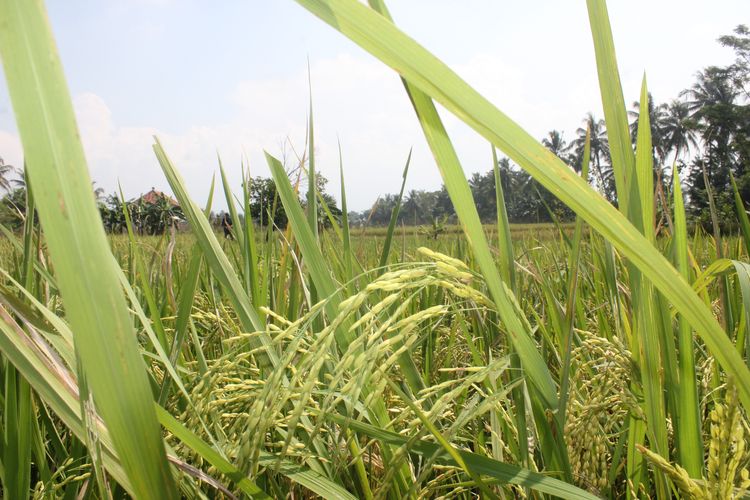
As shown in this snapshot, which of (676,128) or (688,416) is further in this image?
(676,128)

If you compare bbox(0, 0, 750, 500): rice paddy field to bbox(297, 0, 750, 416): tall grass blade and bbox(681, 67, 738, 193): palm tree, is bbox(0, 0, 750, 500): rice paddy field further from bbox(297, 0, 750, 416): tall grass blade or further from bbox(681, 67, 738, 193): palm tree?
bbox(681, 67, 738, 193): palm tree

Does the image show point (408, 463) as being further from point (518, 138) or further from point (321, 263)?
point (518, 138)

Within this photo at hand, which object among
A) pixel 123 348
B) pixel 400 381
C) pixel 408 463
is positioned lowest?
pixel 408 463

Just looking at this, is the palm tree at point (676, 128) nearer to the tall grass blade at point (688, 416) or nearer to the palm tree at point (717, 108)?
the palm tree at point (717, 108)

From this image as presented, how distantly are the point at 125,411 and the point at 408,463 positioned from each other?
61 centimetres

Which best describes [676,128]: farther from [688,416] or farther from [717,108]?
[688,416]

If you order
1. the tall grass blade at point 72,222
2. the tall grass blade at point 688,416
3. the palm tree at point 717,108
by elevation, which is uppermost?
the palm tree at point 717,108

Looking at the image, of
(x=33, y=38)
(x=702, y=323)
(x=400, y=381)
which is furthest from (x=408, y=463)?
(x=33, y=38)

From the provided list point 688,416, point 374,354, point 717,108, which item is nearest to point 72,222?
point 374,354

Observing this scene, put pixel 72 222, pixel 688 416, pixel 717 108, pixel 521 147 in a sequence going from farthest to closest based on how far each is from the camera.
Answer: pixel 717 108 < pixel 688 416 < pixel 521 147 < pixel 72 222

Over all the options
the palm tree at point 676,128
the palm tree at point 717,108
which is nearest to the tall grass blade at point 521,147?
the palm tree at point 717,108

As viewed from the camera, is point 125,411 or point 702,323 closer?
point 125,411

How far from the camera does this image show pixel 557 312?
92 cm

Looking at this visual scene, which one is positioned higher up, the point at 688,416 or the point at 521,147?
the point at 521,147
